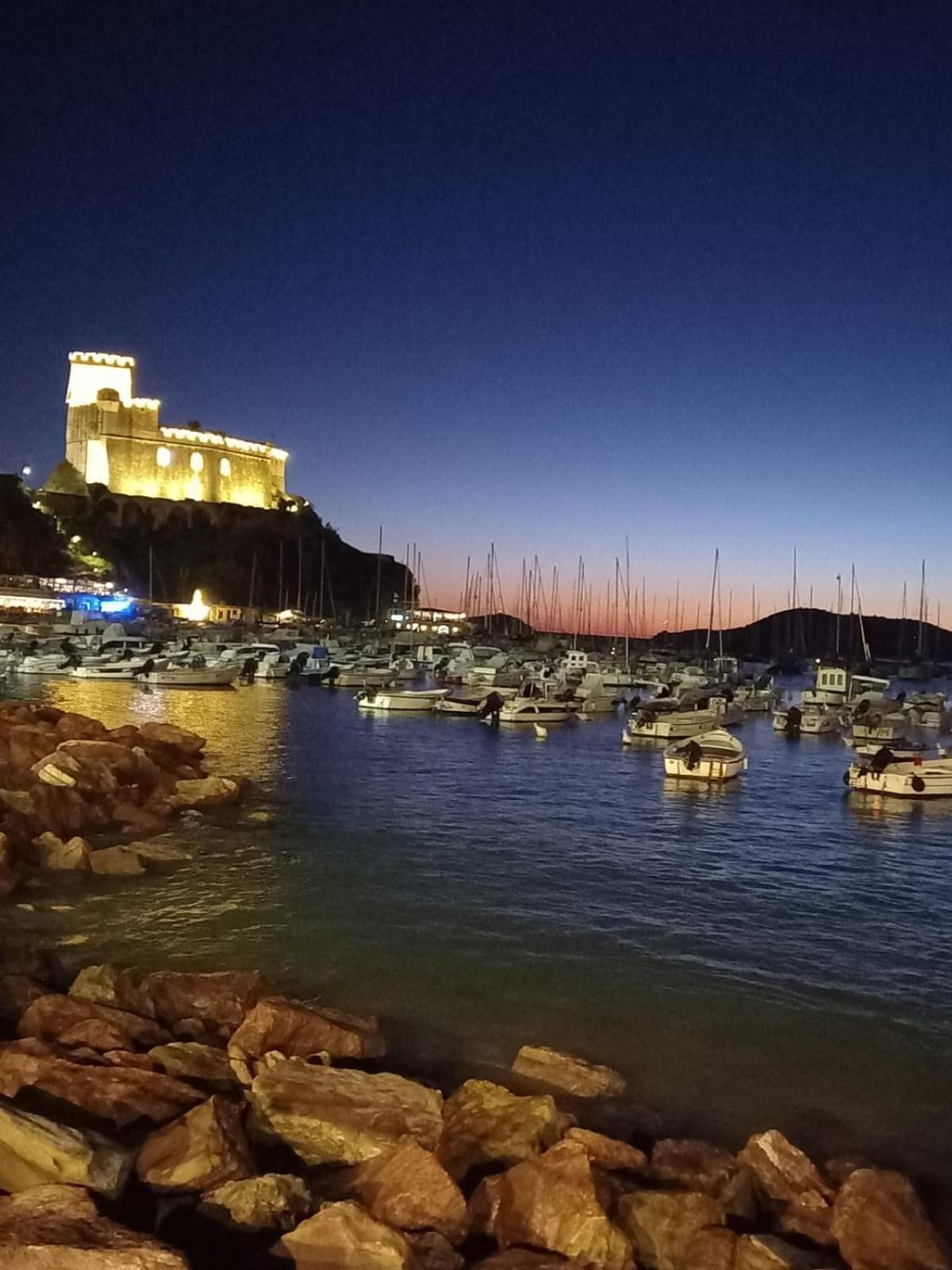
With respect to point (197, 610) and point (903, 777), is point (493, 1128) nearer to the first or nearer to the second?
point (903, 777)

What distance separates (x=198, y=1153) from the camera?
7461 mm

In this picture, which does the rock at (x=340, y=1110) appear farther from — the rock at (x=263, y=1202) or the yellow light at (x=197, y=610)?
the yellow light at (x=197, y=610)

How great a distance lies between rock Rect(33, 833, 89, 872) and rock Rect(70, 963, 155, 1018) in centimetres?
597

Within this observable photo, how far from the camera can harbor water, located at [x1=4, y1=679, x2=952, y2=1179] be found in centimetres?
1038

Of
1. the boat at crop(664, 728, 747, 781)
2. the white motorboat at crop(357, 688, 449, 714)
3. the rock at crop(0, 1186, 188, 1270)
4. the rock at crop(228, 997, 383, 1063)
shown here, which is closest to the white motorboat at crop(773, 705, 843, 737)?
the boat at crop(664, 728, 747, 781)

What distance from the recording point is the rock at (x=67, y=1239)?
19.0 ft

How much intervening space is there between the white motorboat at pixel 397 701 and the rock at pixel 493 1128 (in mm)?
38661

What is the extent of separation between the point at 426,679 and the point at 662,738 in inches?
1203

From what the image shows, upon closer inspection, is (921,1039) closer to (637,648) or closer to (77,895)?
(77,895)

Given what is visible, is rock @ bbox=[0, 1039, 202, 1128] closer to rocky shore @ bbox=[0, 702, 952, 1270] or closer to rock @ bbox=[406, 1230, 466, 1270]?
rocky shore @ bbox=[0, 702, 952, 1270]

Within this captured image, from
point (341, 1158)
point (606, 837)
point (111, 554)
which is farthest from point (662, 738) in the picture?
point (111, 554)

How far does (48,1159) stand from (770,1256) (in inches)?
192

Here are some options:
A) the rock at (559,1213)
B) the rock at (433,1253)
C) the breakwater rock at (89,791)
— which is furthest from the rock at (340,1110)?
the breakwater rock at (89,791)

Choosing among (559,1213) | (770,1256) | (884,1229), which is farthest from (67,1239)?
(884,1229)
